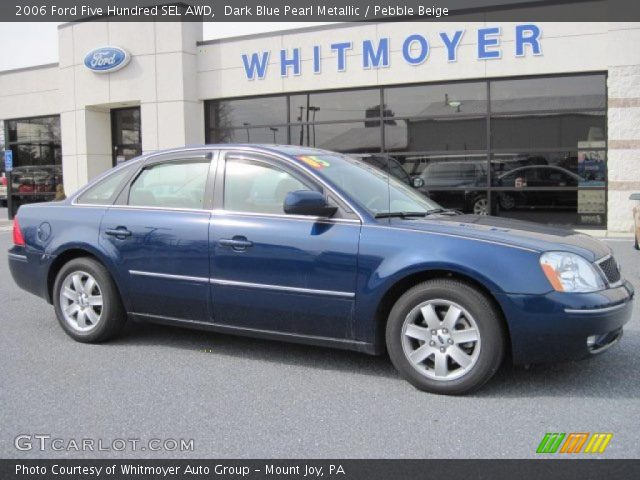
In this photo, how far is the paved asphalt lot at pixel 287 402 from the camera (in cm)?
347

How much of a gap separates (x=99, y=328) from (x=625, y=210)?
11.5 metres

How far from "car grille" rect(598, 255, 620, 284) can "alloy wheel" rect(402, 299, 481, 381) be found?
94 cm

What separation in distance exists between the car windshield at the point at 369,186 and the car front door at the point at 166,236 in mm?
894

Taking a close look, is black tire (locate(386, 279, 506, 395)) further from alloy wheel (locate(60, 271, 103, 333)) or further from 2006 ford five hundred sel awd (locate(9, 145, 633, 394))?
alloy wheel (locate(60, 271, 103, 333))

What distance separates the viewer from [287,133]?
55.0 feet

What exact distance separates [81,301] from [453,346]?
310cm

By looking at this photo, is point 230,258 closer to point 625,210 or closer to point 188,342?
point 188,342

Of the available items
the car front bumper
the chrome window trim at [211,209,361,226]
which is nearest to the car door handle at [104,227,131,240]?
the chrome window trim at [211,209,361,226]

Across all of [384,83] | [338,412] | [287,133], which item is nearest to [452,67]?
[384,83]

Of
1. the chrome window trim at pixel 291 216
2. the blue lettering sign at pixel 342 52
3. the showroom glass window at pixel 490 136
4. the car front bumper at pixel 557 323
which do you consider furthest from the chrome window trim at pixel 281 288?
the blue lettering sign at pixel 342 52

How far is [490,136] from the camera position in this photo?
14656 millimetres

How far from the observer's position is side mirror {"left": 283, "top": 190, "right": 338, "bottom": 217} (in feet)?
14.5

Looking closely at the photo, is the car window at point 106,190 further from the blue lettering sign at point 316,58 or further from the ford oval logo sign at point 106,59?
the ford oval logo sign at point 106,59

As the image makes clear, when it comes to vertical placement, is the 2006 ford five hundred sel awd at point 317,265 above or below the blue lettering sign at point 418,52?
below
